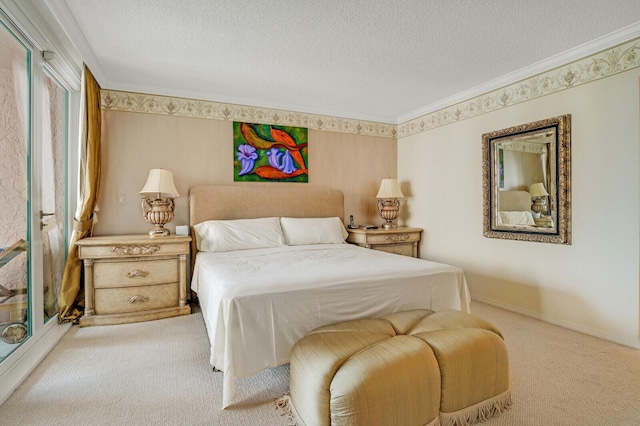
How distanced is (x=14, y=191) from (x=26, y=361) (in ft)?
3.72

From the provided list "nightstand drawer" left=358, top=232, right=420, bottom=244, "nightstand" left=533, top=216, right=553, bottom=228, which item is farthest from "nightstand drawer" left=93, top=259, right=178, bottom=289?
"nightstand" left=533, top=216, right=553, bottom=228

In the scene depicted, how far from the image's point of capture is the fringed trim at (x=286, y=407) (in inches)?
65.4

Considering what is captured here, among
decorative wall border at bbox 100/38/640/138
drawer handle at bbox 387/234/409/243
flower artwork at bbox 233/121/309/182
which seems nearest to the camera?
decorative wall border at bbox 100/38/640/138

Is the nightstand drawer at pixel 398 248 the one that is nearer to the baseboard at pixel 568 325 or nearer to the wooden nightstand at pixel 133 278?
the baseboard at pixel 568 325

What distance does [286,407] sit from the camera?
5.82ft

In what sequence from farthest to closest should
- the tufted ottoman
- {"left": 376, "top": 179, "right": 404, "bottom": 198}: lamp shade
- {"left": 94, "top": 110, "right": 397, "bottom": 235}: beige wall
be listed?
{"left": 376, "top": 179, "right": 404, "bottom": 198}: lamp shade → {"left": 94, "top": 110, "right": 397, "bottom": 235}: beige wall → the tufted ottoman

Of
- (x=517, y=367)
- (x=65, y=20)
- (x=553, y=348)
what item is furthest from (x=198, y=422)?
(x=65, y=20)

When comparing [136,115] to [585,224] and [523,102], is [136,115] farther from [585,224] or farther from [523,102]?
[585,224]

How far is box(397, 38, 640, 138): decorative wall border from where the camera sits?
254 cm


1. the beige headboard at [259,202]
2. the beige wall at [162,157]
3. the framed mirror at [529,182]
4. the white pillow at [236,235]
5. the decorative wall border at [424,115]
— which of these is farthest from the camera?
the beige headboard at [259,202]

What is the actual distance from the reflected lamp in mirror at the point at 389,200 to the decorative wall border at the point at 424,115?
88cm

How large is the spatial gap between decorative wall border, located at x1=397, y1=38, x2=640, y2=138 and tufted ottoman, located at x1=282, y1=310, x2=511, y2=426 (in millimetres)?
2376

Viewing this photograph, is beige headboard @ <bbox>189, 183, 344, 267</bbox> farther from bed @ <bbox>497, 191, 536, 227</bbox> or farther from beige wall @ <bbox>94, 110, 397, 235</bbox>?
bed @ <bbox>497, 191, 536, 227</bbox>

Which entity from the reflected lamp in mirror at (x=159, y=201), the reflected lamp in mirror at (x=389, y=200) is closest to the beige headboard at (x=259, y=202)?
the reflected lamp in mirror at (x=159, y=201)
